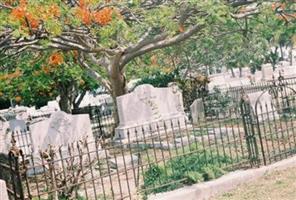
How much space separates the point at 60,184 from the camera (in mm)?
7562

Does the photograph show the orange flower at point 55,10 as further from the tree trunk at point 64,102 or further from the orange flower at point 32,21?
the tree trunk at point 64,102

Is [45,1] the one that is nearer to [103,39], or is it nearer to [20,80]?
[103,39]

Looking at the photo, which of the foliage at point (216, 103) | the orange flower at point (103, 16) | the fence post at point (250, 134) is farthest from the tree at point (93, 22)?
the foliage at point (216, 103)

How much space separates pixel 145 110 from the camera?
1634cm

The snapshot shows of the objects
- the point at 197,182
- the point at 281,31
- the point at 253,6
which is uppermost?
the point at 253,6

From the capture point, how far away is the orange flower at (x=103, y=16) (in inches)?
455

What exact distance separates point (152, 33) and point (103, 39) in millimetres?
3777

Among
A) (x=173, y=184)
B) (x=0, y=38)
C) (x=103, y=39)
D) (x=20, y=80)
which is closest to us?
(x=173, y=184)

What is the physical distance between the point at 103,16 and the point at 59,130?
3082mm

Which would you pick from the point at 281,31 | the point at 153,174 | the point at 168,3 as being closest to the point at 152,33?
the point at 168,3

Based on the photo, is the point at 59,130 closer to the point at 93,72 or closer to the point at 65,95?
the point at 93,72

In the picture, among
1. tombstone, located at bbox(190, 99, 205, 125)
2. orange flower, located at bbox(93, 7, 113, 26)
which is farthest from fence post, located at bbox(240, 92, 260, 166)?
tombstone, located at bbox(190, 99, 205, 125)

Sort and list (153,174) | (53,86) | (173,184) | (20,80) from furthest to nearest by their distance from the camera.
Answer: (53,86) < (20,80) < (153,174) < (173,184)

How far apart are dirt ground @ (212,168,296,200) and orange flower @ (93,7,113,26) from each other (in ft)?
18.7
